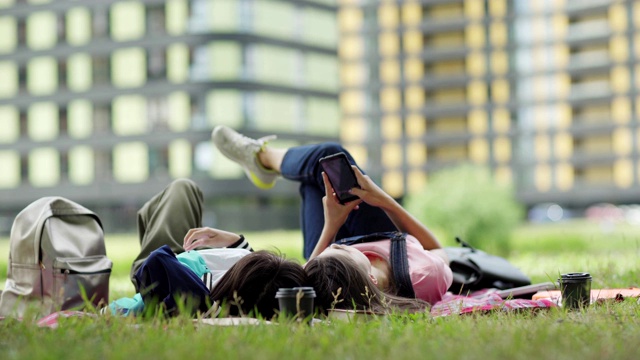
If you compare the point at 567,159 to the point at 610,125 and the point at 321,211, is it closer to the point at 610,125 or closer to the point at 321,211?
the point at 610,125

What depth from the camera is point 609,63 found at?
2008 inches

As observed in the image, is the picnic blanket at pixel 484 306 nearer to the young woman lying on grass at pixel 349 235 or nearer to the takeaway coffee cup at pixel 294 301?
the young woman lying on grass at pixel 349 235

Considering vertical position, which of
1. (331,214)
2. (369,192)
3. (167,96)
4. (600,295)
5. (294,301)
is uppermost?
(167,96)

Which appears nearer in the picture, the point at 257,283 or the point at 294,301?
the point at 294,301

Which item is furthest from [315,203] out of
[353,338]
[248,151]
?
[353,338]

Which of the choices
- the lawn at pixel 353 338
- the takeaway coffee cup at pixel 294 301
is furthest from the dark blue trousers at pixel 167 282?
the takeaway coffee cup at pixel 294 301

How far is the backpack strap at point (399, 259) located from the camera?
167 inches

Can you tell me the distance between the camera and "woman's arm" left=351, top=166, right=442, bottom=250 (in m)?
4.60

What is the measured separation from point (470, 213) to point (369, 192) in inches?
314

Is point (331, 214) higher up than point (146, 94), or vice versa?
point (146, 94)

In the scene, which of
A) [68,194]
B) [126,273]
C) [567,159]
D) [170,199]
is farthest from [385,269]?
[567,159]

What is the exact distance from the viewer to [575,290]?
406cm

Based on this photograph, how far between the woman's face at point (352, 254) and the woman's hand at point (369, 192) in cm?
53

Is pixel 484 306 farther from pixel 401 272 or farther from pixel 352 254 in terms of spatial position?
pixel 352 254
